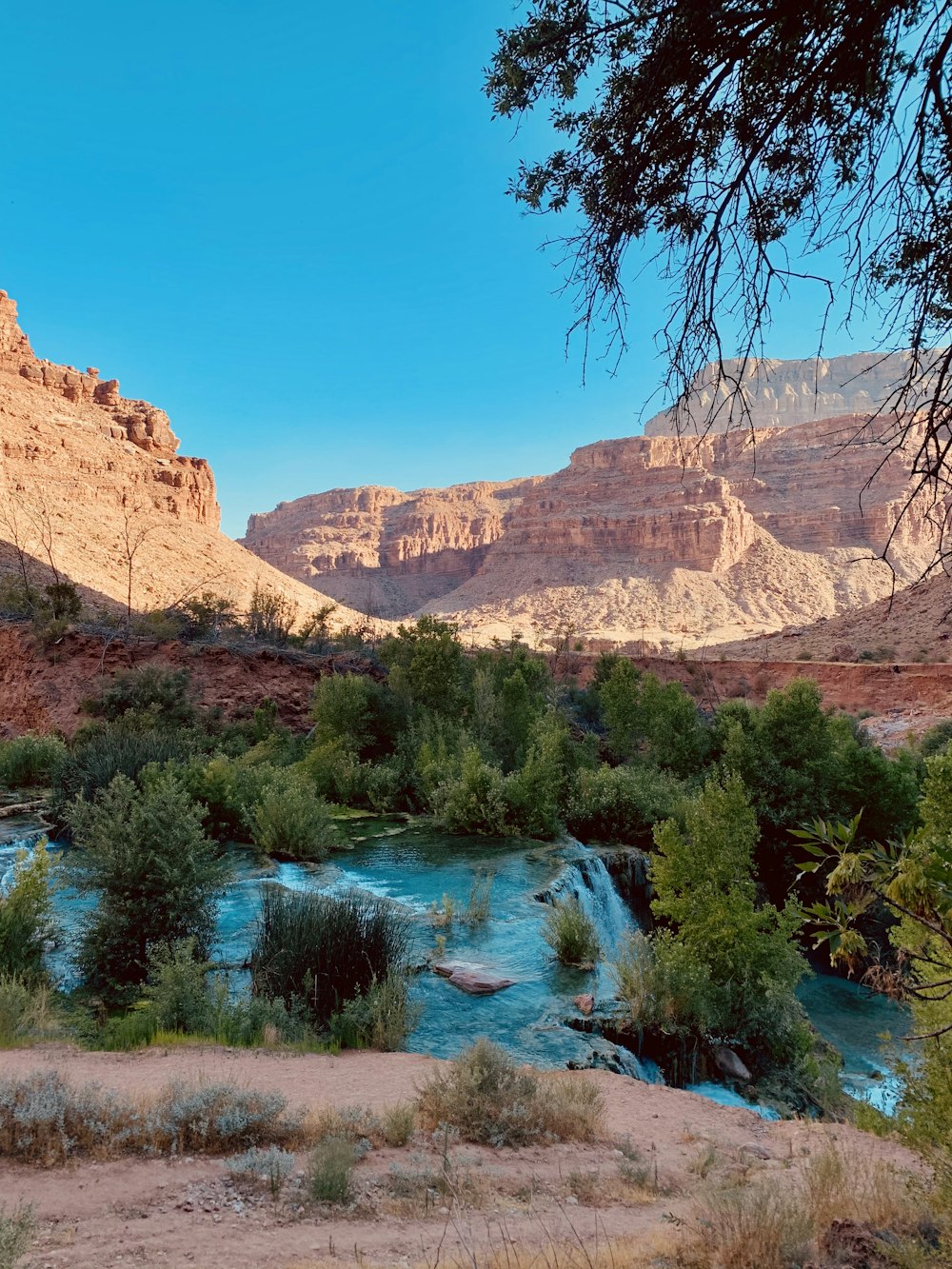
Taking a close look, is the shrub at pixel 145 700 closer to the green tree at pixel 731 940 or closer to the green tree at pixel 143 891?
the green tree at pixel 143 891

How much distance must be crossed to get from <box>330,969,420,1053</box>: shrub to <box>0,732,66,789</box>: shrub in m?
11.5

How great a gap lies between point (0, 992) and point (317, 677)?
15.6 meters

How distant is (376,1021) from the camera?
266 inches

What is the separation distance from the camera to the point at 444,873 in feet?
40.0

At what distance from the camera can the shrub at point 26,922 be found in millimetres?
7349

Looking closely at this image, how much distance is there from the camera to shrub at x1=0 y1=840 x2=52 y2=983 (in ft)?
24.1

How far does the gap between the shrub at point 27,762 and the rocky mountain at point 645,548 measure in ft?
160

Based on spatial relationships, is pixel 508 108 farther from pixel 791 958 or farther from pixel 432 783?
pixel 432 783

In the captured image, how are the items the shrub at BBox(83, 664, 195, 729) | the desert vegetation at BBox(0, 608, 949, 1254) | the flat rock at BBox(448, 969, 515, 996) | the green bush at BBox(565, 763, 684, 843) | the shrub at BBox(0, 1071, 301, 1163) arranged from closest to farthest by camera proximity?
the shrub at BBox(0, 1071, 301, 1163)
the desert vegetation at BBox(0, 608, 949, 1254)
the flat rock at BBox(448, 969, 515, 996)
the green bush at BBox(565, 763, 684, 843)
the shrub at BBox(83, 664, 195, 729)

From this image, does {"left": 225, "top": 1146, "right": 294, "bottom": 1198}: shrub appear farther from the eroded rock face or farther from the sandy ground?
the eroded rock face

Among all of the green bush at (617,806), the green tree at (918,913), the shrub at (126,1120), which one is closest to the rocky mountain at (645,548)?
the green bush at (617,806)

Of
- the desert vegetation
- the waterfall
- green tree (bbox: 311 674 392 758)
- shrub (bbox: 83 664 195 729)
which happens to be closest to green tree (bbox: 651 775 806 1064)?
the desert vegetation

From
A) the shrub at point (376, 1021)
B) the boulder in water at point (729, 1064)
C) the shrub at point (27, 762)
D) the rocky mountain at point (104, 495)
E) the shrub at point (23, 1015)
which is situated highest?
the rocky mountain at point (104, 495)

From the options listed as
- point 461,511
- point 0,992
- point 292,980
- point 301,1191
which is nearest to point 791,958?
point 292,980
